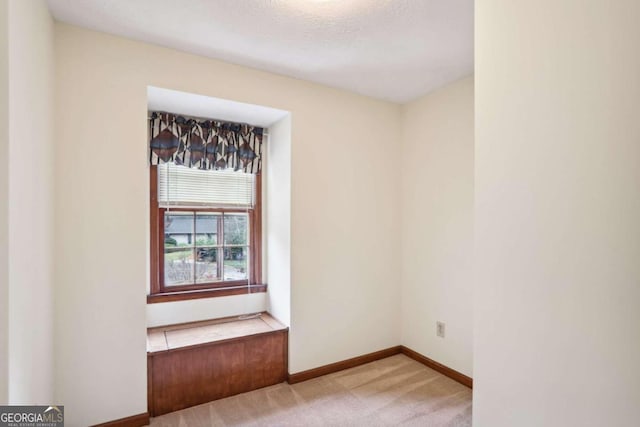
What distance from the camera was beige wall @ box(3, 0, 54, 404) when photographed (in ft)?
3.86

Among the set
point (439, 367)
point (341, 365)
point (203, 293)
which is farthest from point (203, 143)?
point (439, 367)

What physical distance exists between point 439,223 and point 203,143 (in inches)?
83.1

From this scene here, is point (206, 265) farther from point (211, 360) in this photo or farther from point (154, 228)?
point (211, 360)

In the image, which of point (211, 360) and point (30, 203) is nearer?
point (30, 203)

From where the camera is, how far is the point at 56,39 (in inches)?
73.5

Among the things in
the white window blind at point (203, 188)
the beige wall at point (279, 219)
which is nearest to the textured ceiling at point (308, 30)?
the beige wall at point (279, 219)

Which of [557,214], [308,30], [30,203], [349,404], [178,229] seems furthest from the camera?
[178,229]

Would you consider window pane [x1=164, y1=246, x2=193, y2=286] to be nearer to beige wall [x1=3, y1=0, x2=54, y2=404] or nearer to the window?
the window

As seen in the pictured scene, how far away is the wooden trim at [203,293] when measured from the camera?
8.52 ft

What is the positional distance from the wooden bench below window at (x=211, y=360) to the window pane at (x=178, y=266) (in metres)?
0.36

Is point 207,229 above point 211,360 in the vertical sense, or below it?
above

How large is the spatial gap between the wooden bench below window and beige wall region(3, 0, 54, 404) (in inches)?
23.8
